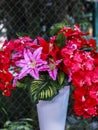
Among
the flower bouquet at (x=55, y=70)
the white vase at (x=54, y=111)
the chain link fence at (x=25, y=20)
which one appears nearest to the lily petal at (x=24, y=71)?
the flower bouquet at (x=55, y=70)

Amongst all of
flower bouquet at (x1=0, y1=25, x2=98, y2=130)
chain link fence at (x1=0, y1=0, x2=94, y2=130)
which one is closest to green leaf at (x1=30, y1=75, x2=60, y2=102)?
flower bouquet at (x1=0, y1=25, x2=98, y2=130)

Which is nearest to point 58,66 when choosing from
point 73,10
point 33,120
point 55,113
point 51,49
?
point 51,49

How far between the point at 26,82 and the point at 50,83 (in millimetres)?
94

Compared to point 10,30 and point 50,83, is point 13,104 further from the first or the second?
point 50,83

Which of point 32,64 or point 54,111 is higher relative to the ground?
point 32,64

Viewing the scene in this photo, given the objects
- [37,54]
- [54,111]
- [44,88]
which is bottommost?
[54,111]

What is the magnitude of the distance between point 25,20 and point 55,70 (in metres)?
2.64

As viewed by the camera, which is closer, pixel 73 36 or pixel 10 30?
pixel 73 36

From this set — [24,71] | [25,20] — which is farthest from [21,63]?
[25,20]

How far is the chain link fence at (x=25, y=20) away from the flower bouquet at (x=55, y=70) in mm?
2132

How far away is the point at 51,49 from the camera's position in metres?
1.46

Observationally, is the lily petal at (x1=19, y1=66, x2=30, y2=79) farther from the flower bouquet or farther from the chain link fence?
the chain link fence

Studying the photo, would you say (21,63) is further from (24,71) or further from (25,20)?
(25,20)

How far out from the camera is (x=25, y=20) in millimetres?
4031
